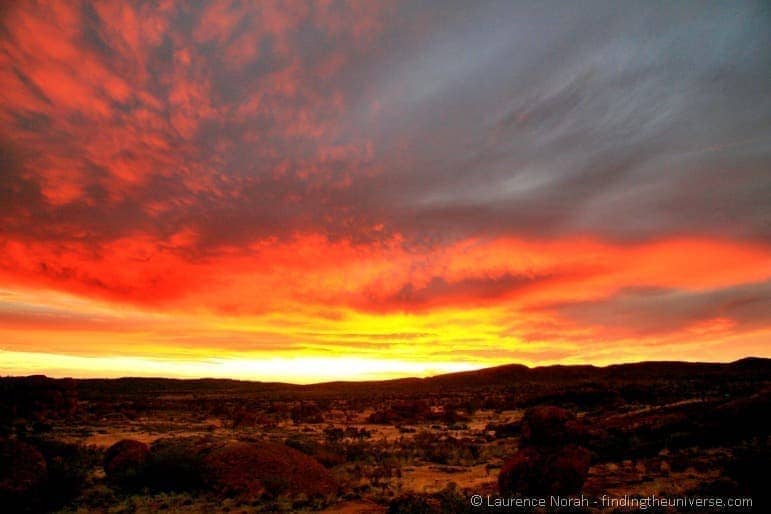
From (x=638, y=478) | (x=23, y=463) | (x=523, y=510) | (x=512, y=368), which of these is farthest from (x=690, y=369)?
(x=23, y=463)

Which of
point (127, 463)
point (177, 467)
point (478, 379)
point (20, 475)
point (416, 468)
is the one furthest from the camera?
point (478, 379)

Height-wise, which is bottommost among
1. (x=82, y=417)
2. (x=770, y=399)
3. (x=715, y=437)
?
(x=82, y=417)

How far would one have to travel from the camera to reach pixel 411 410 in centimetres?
3678

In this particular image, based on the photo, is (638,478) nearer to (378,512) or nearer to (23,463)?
(378,512)

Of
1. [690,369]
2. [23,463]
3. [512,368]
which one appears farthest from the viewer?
[512,368]

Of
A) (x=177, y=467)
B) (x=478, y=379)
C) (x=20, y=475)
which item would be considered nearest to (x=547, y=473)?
(x=177, y=467)

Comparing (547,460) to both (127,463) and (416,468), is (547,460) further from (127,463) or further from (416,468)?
(127,463)

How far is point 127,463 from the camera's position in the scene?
45.1 feet

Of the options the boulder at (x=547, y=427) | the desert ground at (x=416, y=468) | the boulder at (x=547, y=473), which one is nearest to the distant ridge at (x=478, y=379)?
the desert ground at (x=416, y=468)

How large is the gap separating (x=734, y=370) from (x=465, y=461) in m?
89.9

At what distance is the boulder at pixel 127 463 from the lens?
13.2m

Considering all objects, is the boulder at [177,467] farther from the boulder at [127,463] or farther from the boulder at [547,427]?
the boulder at [547,427]

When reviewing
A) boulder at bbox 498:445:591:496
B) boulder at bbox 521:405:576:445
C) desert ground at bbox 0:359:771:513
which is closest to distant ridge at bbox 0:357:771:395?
desert ground at bbox 0:359:771:513

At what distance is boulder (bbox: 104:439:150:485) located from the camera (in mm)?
13250
